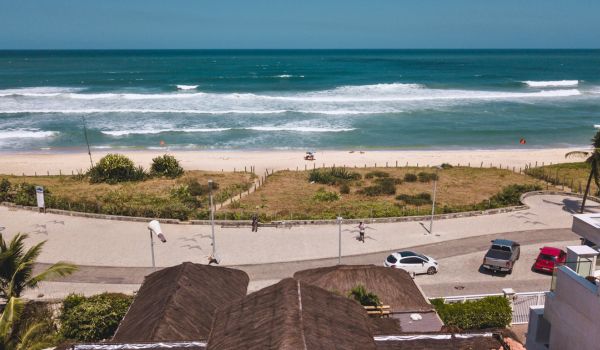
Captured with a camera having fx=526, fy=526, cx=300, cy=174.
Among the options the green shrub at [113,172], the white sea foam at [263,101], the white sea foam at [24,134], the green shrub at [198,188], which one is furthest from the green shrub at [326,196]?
the white sea foam at [24,134]

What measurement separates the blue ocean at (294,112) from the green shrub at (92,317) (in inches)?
1385

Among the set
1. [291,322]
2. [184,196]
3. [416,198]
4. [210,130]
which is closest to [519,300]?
[291,322]

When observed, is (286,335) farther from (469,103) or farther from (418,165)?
(469,103)

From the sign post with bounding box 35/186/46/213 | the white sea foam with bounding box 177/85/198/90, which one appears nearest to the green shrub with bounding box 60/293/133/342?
the sign post with bounding box 35/186/46/213

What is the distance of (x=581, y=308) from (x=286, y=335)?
550 centimetres

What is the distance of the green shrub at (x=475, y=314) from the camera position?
15.7 metres

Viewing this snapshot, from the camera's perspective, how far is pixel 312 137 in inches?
2128

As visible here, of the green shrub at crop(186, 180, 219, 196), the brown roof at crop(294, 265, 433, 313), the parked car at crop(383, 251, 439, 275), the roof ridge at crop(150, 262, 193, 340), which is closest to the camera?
the roof ridge at crop(150, 262, 193, 340)

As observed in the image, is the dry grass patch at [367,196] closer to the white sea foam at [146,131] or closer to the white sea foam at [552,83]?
the white sea foam at [146,131]

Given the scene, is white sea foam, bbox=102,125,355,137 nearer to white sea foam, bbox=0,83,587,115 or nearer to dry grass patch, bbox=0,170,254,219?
white sea foam, bbox=0,83,587,115

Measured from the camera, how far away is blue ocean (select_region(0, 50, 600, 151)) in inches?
2090

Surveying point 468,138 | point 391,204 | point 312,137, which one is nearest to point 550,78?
point 468,138

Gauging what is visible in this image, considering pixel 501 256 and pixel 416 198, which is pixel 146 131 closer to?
pixel 416 198

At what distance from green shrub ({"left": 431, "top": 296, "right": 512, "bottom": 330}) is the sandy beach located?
84.1 feet
